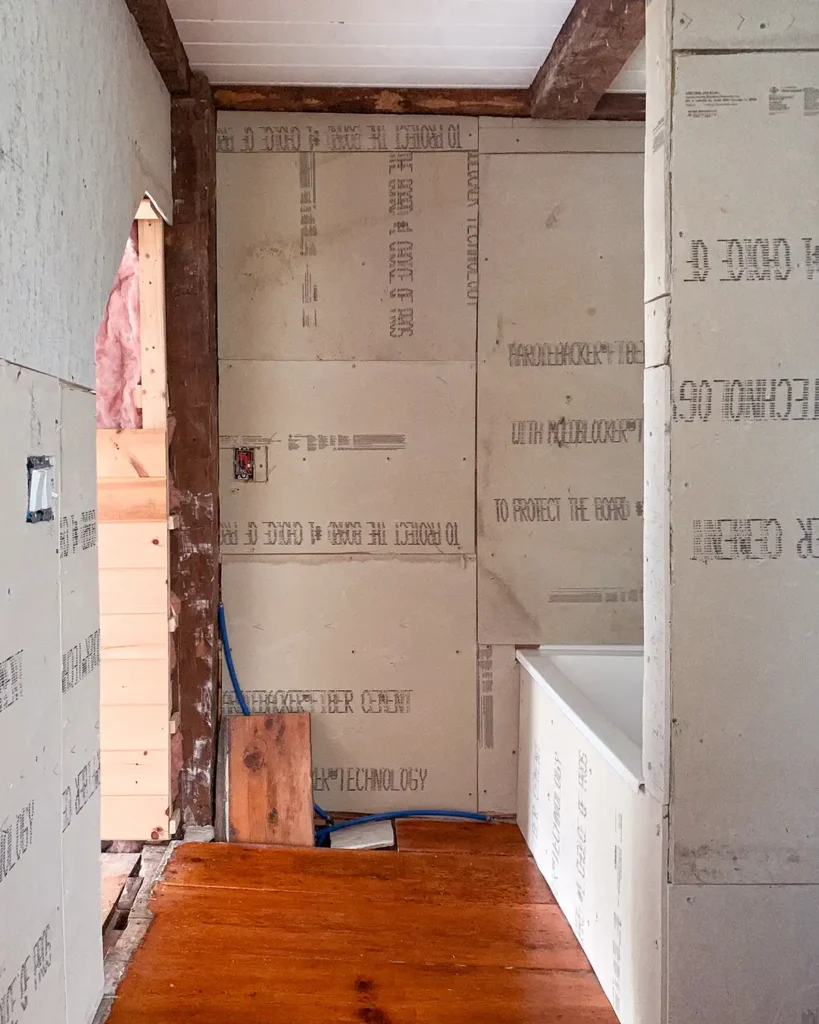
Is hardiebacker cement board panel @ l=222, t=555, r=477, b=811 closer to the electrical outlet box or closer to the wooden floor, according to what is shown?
the wooden floor

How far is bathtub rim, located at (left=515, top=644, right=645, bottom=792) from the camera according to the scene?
2.04 metres

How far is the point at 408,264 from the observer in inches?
123

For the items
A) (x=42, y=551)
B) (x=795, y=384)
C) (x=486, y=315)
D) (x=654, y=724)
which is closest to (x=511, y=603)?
(x=486, y=315)

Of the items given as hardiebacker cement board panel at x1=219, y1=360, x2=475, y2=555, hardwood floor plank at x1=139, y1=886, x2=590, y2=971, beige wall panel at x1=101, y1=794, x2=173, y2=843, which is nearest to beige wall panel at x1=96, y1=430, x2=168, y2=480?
hardiebacker cement board panel at x1=219, y1=360, x2=475, y2=555

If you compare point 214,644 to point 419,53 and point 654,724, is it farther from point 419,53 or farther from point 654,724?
Result: point 419,53

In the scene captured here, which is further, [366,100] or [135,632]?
[366,100]

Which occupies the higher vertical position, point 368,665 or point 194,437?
point 194,437

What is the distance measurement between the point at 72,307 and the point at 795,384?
1567 millimetres

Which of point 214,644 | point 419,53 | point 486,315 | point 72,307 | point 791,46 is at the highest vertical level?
point 419,53

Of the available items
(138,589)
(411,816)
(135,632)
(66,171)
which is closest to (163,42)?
(66,171)

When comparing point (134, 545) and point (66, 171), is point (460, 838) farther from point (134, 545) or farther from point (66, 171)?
point (66, 171)

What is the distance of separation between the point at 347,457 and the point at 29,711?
5.77ft

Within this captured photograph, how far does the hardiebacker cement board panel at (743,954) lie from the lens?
1809 mm

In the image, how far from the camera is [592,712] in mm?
2441
